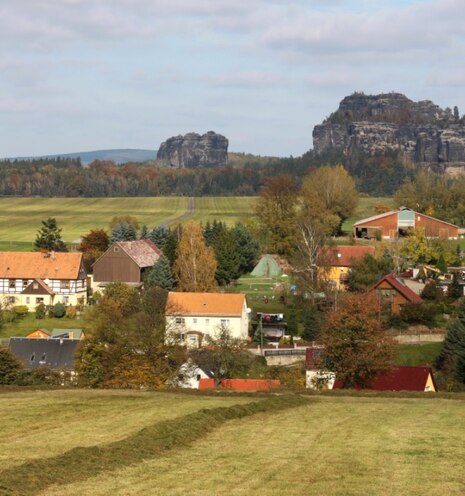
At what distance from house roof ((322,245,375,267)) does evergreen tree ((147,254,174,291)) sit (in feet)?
35.8

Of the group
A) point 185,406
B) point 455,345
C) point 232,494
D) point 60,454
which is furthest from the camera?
point 455,345

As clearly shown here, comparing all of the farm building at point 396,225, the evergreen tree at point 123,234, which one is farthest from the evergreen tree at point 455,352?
the farm building at point 396,225

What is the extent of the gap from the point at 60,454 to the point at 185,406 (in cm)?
746

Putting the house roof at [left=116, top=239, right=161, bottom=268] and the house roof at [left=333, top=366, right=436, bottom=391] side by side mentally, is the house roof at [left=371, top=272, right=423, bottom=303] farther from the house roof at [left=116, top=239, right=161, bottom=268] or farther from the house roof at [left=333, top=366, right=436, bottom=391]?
the house roof at [left=333, top=366, right=436, bottom=391]

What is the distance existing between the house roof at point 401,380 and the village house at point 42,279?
30776 mm

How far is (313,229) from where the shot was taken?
74.3m

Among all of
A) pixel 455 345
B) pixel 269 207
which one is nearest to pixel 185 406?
pixel 455 345

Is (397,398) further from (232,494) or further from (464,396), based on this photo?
(232,494)

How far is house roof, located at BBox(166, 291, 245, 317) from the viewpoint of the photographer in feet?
181

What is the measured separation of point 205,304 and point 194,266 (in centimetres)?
845

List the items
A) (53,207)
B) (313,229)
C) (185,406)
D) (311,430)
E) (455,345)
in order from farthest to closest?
(53,207) < (313,229) < (455,345) < (185,406) < (311,430)

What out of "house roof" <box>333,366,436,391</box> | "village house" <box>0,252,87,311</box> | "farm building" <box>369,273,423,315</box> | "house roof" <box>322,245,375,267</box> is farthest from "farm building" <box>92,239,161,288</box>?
"house roof" <box>333,366,436,391</box>

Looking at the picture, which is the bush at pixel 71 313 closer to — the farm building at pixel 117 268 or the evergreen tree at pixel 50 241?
the farm building at pixel 117 268

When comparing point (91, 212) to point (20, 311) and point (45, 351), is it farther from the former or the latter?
point (45, 351)
